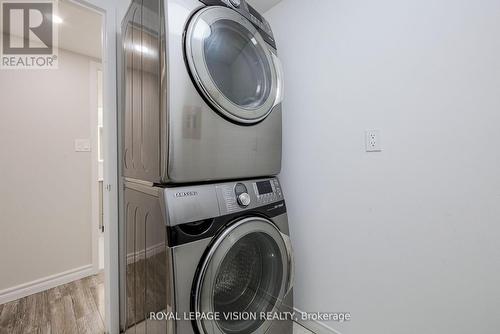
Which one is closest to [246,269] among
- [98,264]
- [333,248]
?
[333,248]

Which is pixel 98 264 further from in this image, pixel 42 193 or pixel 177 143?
pixel 177 143

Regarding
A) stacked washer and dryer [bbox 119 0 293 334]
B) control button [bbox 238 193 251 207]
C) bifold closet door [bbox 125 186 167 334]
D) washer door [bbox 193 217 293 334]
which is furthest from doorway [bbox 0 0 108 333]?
control button [bbox 238 193 251 207]

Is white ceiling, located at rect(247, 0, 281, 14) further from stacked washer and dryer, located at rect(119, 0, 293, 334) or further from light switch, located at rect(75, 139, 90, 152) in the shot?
light switch, located at rect(75, 139, 90, 152)

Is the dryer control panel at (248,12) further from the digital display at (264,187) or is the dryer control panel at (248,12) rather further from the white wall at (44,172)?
the white wall at (44,172)

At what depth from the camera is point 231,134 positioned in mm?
1000

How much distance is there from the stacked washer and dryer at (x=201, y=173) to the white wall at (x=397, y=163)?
0.90 ft

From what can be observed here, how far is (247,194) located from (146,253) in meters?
0.51

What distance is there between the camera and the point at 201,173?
0.89 metres

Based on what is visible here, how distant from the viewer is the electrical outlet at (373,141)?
3.70 ft

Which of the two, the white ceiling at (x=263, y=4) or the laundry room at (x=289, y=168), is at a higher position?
the white ceiling at (x=263, y=4)

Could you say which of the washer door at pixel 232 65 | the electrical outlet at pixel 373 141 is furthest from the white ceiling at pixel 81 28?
the electrical outlet at pixel 373 141

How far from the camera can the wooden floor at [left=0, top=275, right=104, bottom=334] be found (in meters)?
1.41
